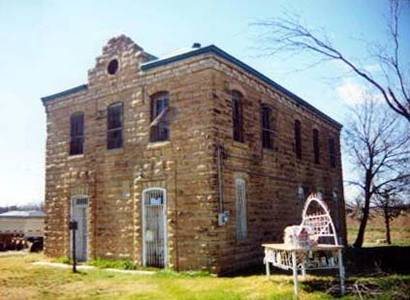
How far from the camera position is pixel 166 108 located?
45.9ft

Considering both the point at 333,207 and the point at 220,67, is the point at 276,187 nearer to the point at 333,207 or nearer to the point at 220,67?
the point at 220,67

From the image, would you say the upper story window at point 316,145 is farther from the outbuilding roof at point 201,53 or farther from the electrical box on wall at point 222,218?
the electrical box on wall at point 222,218

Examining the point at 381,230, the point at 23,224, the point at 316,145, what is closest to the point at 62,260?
the point at 316,145

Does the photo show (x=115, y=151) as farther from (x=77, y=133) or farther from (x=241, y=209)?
(x=241, y=209)

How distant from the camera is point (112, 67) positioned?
1592cm

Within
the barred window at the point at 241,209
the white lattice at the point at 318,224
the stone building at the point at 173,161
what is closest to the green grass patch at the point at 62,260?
the stone building at the point at 173,161

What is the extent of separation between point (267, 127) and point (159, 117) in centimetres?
479

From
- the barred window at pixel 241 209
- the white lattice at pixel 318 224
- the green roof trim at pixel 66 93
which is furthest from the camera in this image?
the green roof trim at pixel 66 93

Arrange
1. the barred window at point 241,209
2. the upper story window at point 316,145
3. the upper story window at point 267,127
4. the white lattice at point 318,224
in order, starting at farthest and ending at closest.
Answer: the upper story window at point 316,145, the upper story window at point 267,127, the barred window at point 241,209, the white lattice at point 318,224

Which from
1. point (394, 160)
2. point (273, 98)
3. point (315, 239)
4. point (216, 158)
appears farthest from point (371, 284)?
point (394, 160)

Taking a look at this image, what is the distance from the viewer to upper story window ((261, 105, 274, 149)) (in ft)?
53.8

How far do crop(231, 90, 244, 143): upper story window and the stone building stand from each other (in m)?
0.03

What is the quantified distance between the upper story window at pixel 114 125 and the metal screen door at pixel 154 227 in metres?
2.68

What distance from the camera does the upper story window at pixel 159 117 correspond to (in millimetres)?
13953
